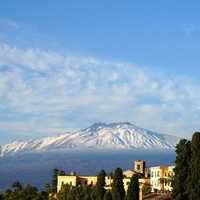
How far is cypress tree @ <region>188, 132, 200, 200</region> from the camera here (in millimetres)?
87750

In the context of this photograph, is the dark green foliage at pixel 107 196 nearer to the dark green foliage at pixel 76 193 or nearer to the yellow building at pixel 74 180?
the dark green foliage at pixel 76 193

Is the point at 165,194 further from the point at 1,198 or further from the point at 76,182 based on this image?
the point at 1,198

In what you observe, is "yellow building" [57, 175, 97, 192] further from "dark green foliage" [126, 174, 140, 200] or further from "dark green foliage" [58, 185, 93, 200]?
"dark green foliage" [126, 174, 140, 200]

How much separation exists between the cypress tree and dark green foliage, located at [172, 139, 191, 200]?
52.6 inches

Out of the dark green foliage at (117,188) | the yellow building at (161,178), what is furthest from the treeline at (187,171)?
the yellow building at (161,178)

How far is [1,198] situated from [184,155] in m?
66.1

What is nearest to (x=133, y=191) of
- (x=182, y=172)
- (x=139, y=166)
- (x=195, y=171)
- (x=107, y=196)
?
(x=107, y=196)

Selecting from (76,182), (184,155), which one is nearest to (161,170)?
(76,182)

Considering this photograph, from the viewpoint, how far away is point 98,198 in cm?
11456

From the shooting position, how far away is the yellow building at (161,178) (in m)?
139

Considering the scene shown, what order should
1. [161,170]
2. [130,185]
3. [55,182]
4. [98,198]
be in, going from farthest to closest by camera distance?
[55,182] → [161,170] → [98,198] → [130,185]

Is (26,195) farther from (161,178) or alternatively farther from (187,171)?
(187,171)

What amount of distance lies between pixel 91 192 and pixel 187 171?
32574mm

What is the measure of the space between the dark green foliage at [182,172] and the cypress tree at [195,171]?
4.38 feet
